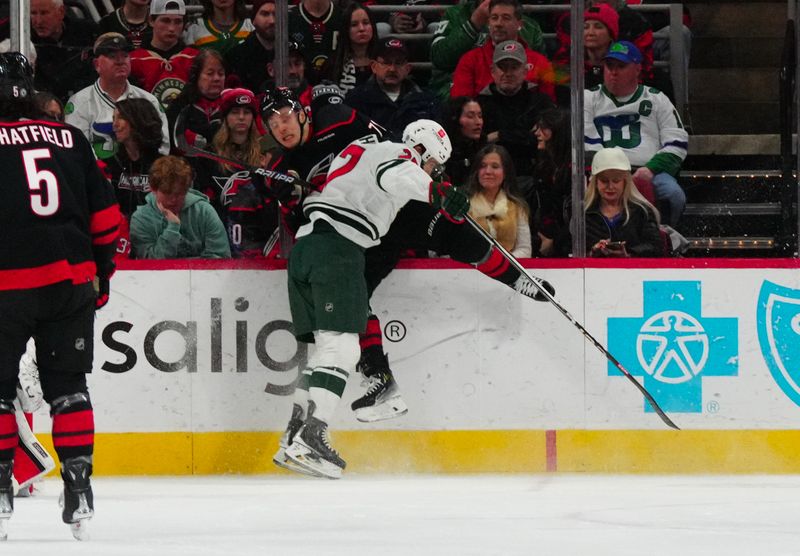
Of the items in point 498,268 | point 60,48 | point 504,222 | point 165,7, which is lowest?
Result: point 498,268

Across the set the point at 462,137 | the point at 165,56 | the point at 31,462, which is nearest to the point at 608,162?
the point at 462,137

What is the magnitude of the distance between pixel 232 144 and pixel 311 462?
126cm

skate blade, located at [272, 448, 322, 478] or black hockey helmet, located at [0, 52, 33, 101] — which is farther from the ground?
black hockey helmet, located at [0, 52, 33, 101]

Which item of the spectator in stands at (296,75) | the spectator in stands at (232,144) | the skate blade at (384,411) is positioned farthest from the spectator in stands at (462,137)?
the skate blade at (384,411)

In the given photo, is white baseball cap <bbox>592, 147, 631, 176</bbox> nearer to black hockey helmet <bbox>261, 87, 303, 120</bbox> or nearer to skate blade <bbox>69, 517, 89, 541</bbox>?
black hockey helmet <bbox>261, 87, 303, 120</bbox>

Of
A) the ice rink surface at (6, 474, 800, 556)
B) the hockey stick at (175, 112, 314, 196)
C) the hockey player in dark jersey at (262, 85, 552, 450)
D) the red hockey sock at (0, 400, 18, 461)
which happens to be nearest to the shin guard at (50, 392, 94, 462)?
the red hockey sock at (0, 400, 18, 461)

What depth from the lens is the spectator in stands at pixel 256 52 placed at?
5895 mm

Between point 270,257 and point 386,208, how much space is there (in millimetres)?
532

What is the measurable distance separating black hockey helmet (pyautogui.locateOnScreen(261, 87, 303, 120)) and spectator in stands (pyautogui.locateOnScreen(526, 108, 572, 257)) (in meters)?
Answer: 0.93

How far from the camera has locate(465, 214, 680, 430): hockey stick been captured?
555 centimetres

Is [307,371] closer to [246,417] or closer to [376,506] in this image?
[246,417]

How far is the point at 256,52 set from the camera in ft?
19.7

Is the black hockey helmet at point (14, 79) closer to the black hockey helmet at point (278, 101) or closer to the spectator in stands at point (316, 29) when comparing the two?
the black hockey helmet at point (278, 101)

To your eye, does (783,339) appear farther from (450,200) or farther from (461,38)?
(461,38)
